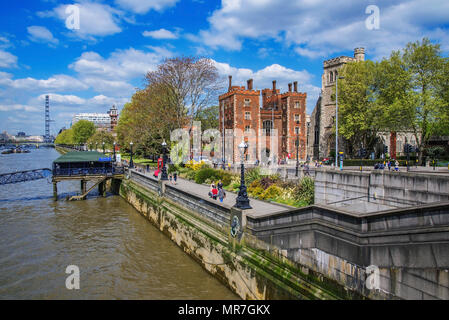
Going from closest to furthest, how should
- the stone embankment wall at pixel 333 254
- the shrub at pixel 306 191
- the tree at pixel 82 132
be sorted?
the stone embankment wall at pixel 333 254, the shrub at pixel 306 191, the tree at pixel 82 132

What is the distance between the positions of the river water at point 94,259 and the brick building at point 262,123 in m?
32.6

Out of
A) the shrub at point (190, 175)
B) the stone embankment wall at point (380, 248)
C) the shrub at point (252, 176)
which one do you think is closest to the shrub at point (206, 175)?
the shrub at point (190, 175)

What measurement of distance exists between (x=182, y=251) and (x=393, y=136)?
42067 millimetres

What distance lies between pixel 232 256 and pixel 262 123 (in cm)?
4812

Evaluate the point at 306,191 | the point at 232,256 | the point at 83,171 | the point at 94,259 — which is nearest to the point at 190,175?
the point at 83,171

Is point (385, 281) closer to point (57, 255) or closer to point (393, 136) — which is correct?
point (57, 255)

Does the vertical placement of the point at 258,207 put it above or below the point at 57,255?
above

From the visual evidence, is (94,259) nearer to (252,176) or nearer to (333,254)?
(252,176)

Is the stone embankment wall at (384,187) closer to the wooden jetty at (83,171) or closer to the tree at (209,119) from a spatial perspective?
the wooden jetty at (83,171)

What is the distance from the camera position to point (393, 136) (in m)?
→ 47.6

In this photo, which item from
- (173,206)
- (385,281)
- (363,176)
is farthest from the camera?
(173,206)

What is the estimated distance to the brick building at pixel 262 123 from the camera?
181 ft

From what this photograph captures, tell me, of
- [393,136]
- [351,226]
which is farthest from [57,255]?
[393,136]
